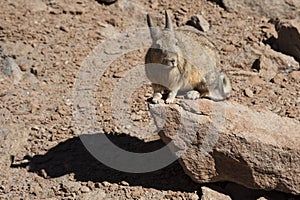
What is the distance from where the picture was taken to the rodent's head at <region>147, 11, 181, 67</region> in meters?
6.35

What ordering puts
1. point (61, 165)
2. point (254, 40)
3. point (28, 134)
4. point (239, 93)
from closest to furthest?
point (61, 165) → point (28, 134) → point (239, 93) → point (254, 40)

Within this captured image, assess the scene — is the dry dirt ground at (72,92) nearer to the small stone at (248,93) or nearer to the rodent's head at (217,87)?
the small stone at (248,93)

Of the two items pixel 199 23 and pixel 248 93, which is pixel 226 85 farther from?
pixel 199 23

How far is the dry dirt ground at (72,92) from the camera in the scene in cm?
671

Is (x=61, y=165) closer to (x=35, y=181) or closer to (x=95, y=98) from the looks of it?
(x=35, y=181)

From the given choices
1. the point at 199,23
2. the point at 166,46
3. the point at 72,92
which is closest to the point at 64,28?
the point at 72,92

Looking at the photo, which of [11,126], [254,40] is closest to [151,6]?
[254,40]

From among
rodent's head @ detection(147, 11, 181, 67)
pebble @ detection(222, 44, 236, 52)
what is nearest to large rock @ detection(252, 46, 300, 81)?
pebble @ detection(222, 44, 236, 52)

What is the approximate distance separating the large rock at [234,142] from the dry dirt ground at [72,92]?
41cm

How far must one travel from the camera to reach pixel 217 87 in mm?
7441

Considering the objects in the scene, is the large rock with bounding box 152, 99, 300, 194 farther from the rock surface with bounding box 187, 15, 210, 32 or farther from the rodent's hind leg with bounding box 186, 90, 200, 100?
the rock surface with bounding box 187, 15, 210, 32

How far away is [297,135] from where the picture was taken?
239 inches

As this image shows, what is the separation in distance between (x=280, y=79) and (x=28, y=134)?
150 inches

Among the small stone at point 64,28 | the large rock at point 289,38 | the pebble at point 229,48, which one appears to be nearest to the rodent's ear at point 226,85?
the pebble at point 229,48
